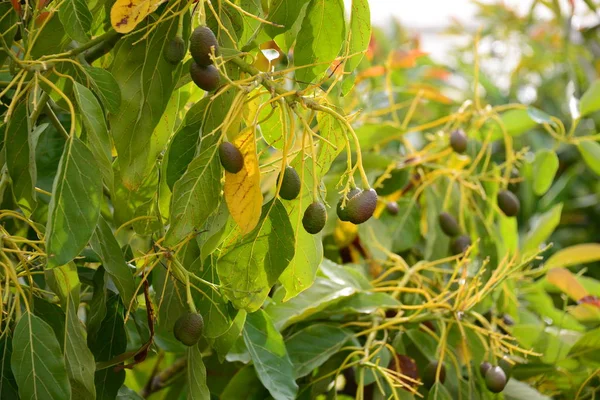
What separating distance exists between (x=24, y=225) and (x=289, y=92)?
393 mm

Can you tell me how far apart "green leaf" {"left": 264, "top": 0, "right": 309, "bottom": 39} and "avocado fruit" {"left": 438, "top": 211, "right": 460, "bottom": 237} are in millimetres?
568

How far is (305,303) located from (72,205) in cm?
44

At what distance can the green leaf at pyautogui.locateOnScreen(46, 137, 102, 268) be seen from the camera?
60 cm

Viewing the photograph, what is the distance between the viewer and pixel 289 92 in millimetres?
653

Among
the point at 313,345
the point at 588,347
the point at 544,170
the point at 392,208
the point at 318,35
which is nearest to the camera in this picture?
the point at 318,35

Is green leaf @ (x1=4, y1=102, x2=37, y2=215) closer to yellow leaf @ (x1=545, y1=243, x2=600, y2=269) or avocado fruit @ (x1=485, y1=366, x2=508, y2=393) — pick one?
avocado fruit @ (x1=485, y1=366, x2=508, y2=393)

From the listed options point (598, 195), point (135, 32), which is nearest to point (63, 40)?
point (135, 32)

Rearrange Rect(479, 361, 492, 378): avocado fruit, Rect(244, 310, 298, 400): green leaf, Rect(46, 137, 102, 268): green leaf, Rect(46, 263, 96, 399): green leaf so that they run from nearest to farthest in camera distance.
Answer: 1. Rect(46, 137, 102, 268): green leaf
2. Rect(46, 263, 96, 399): green leaf
3. Rect(244, 310, 298, 400): green leaf
4. Rect(479, 361, 492, 378): avocado fruit

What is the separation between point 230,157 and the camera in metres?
0.64

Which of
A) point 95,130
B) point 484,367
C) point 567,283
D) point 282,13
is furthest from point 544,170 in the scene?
point 95,130

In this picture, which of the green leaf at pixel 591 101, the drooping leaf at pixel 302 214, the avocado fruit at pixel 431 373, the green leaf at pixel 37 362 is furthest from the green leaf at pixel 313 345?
the green leaf at pixel 591 101

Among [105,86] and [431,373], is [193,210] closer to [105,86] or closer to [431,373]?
[105,86]

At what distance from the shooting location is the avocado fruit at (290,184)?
686 mm

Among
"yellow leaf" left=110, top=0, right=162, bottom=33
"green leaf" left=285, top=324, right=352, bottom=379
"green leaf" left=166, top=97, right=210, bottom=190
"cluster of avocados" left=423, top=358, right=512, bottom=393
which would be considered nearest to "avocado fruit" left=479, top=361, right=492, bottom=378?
"cluster of avocados" left=423, top=358, right=512, bottom=393
